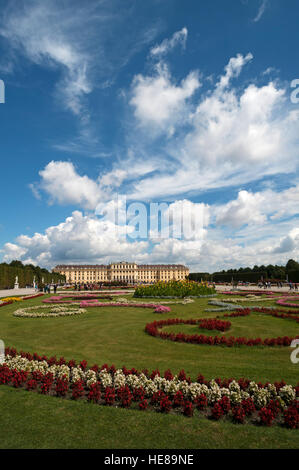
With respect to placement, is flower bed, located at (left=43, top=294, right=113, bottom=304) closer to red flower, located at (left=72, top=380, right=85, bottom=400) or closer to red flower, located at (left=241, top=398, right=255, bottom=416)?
red flower, located at (left=72, top=380, right=85, bottom=400)

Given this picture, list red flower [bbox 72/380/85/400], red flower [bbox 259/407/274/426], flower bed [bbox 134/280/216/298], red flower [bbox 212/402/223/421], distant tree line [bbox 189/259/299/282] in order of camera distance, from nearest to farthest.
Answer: red flower [bbox 259/407/274/426]
red flower [bbox 212/402/223/421]
red flower [bbox 72/380/85/400]
flower bed [bbox 134/280/216/298]
distant tree line [bbox 189/259/299/282]

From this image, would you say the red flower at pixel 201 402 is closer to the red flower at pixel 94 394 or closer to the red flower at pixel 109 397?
the red flower at pixel 109 397

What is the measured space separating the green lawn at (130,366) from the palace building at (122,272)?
148 meters

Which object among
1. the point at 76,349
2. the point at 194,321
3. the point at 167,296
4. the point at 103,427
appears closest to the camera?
the point at 103,427

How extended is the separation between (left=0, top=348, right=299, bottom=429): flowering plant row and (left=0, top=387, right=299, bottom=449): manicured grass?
8.9 inches

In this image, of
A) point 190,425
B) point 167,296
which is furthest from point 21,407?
point 167,296

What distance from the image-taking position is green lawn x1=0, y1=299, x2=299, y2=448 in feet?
14.4

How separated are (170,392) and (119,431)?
1446 mm

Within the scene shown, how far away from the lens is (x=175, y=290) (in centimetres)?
2727

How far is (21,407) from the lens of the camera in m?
5.48

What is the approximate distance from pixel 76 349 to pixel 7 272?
4861 centimetres

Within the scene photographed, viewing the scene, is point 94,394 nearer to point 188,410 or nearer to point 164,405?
point 164,405

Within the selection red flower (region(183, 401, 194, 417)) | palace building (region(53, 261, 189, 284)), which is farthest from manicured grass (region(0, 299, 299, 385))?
palace building (region(53, 261, 189, 284))
